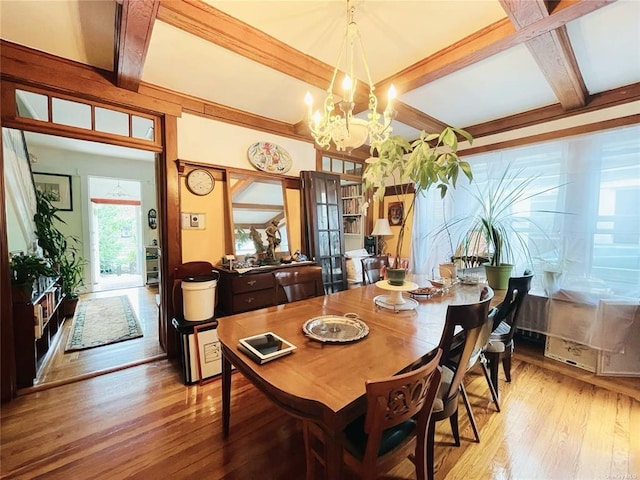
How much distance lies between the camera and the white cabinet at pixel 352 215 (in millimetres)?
4223

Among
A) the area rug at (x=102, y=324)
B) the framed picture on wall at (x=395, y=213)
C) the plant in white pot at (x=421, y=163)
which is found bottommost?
the area rug at (x=102, y=324)

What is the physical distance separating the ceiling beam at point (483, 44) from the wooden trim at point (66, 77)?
2.22 meters

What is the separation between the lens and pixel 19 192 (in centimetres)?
295

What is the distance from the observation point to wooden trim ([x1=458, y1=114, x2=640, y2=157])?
242 centimetres

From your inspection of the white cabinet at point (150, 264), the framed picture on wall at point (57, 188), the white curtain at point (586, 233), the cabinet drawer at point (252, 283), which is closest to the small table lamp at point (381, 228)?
the white curtain at point (586, 233)

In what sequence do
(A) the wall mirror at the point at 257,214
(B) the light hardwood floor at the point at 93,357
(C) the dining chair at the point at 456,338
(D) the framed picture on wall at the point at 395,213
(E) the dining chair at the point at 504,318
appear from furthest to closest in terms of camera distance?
(D) the framed picture on wall at the point at 395,213, (A) the wall mirror at the point at 257,214, (B) the light hardwood floor at the point at 93,357, (E) the dining chair at the point at 504,318, (C) the dining chair at the point at 456,338

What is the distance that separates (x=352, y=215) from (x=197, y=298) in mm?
2671

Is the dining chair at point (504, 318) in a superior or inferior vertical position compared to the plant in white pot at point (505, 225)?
inferior

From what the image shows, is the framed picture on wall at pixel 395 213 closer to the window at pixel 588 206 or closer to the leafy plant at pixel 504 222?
the leafy plant at pixel 504 222

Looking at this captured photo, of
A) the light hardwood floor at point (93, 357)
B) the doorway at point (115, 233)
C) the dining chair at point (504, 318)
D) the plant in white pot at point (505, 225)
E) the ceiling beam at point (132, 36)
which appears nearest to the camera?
the ceiling beam at point (132, 36)

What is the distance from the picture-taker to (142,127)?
274 cm

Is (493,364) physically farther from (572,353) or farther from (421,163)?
(421,163)

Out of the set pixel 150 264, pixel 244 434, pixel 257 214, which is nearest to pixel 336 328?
pixel 244 434

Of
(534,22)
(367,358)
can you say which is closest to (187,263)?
(367,358)
